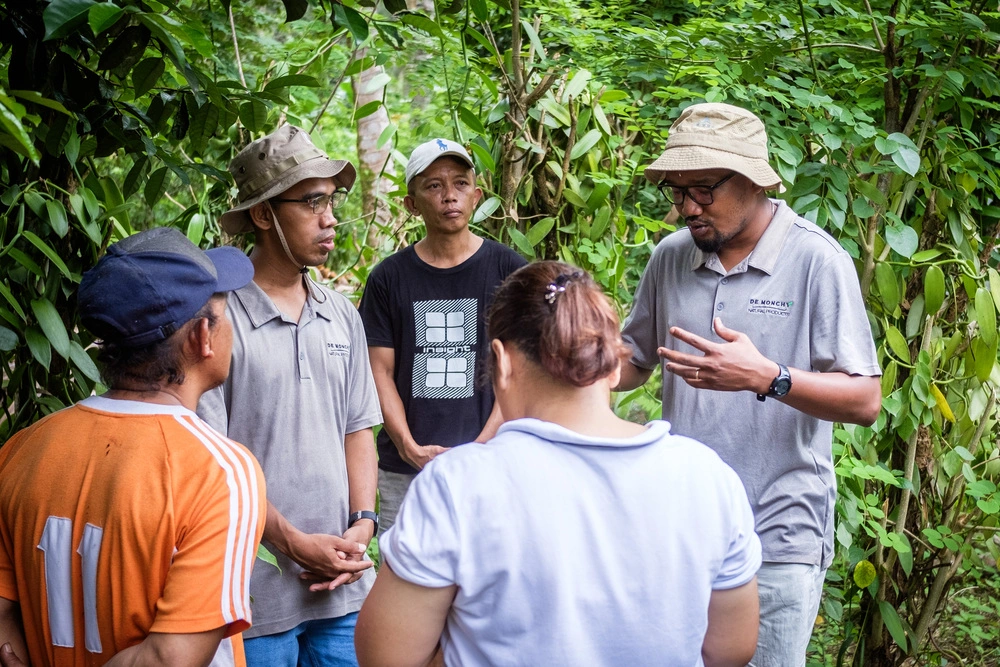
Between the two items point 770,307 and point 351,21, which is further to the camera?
point 770,307

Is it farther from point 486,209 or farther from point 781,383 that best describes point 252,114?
point 781,383

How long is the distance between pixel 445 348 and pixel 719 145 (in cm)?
108

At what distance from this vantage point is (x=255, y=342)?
80.2 inches

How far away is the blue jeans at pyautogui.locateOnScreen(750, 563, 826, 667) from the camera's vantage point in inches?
79.8

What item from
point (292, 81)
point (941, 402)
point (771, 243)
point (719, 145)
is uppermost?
point (292, 81)

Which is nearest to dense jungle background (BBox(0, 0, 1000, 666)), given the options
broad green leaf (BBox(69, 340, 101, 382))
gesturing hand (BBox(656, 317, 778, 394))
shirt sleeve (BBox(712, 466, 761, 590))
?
broad green leaf (BBox(69, 340, 101, 382))

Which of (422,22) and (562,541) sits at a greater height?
(422,22)

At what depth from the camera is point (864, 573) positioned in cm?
293

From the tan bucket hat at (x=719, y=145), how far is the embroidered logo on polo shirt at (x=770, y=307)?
27cm

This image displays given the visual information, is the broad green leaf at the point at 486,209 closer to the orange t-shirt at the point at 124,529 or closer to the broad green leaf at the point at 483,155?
the broad green leaf at the point at 483,155

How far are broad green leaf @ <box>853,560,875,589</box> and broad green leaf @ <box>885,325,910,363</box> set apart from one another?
0.67 m

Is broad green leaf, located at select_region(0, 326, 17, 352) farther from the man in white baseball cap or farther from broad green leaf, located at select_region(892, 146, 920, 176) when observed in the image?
broad green leaf, located at select_region(892, 146, 920, 176)

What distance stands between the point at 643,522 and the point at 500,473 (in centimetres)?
20

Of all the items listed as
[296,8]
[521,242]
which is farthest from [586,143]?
[296,8]
